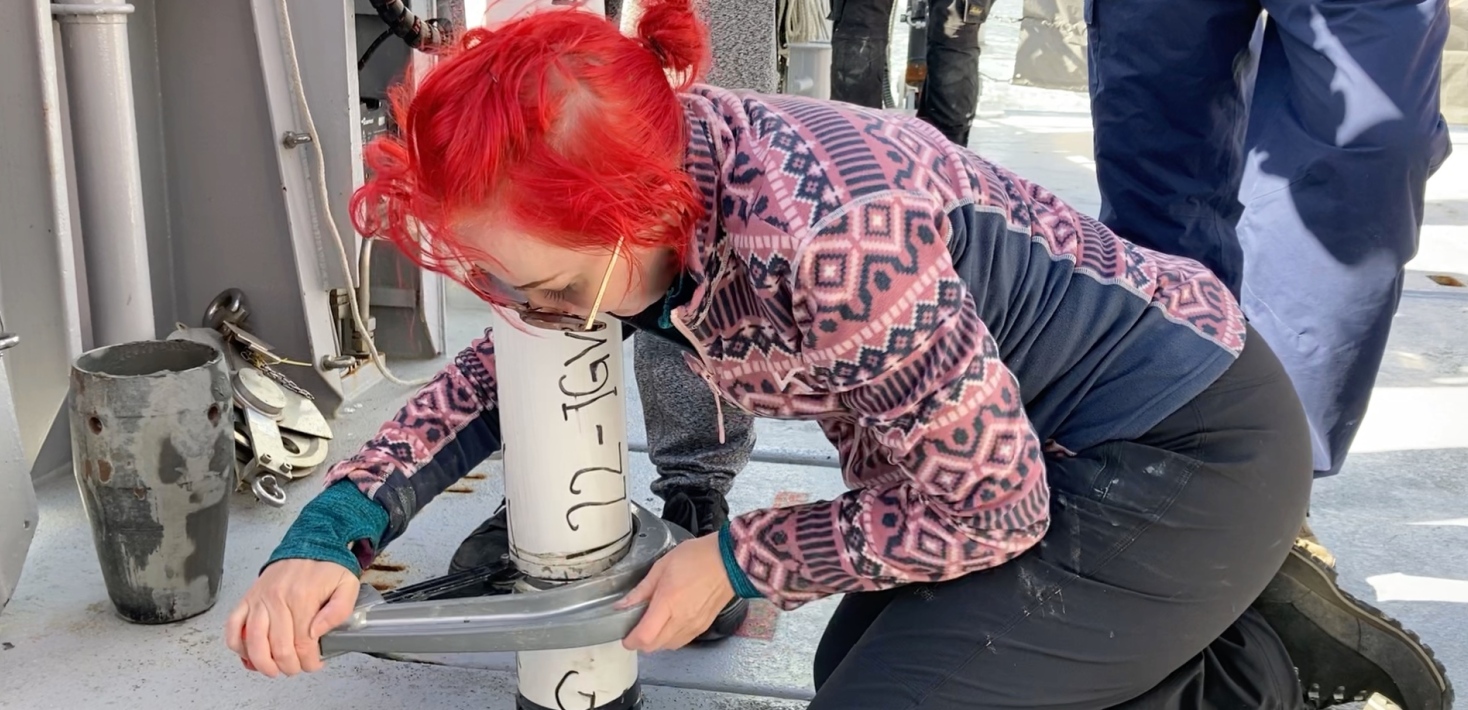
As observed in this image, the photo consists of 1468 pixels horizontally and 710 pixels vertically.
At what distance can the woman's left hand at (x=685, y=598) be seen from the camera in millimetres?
1171

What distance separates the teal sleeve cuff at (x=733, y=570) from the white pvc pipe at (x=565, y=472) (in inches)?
8.2

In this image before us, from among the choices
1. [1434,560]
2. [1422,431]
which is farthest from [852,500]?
[1422,431]

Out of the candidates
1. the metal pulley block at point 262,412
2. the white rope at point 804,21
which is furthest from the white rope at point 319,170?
the white rope at point 804,21

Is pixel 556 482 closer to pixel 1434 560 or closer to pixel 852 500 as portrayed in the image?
pixel 852 500

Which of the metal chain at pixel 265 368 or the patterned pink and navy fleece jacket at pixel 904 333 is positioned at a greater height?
the patterned pink and navy fleece jacket at pixel 904 333

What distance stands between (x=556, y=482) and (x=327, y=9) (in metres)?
1.45

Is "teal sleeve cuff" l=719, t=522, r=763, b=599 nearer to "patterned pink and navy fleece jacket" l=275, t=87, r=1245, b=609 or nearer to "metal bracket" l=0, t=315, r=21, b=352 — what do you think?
"patterned pink and navy fleece jacket" l=275, t=87, r=1245, b=609

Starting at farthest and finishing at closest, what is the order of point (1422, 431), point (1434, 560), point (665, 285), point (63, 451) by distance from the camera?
1. point (1422, 431)
2. point (63, 451)
3. point (1434, 560)
4. point (665, 285)

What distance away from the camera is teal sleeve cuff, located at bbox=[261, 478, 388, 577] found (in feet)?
3.99

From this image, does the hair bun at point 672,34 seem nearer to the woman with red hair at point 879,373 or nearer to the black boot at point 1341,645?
the woman with red hair at point 879,373

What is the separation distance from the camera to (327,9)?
94.2 inches

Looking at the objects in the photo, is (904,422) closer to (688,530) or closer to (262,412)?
(688,530)

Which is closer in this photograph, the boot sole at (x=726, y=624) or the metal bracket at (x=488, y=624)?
the metal bracket at (x=488, y=624)

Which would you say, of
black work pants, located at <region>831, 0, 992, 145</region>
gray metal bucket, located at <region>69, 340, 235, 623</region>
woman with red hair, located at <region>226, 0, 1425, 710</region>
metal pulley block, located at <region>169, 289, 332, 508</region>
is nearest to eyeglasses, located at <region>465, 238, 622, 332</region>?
woman with red hair, located at <region>226, 0, 1425, 710</region>
